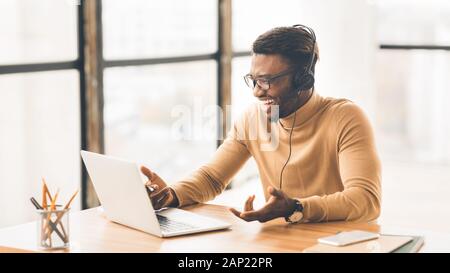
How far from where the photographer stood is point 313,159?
2.54 m

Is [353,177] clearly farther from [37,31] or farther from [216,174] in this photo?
[37,31]

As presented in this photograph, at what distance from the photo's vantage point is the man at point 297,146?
92.2 inches

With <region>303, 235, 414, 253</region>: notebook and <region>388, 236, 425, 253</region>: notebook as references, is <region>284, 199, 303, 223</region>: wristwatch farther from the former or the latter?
<region>388, 236, 425, 253</region>: notebook

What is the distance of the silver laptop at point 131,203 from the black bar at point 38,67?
3.79ft

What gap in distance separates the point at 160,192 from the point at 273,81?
0.53 meters

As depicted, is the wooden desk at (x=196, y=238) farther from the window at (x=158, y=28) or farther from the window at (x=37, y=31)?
the window at (x=158, y=28)

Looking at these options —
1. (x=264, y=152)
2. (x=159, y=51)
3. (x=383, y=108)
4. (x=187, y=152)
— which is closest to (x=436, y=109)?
(x=383, y=108)

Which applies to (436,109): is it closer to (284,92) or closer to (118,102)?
(118,102)

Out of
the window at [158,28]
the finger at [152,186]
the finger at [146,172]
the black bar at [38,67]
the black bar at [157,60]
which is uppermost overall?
the window at [158,28]

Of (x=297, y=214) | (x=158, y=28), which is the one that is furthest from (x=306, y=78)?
(x=158, y=28)

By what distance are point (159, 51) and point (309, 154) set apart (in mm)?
2127

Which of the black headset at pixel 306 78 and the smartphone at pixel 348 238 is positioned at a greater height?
the black headset at pixel 306 78

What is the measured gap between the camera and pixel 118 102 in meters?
4.05

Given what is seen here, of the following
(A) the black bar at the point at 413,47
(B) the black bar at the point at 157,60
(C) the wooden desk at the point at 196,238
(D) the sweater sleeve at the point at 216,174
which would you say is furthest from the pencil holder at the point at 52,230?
(A) the black bar at the point at 413,47
